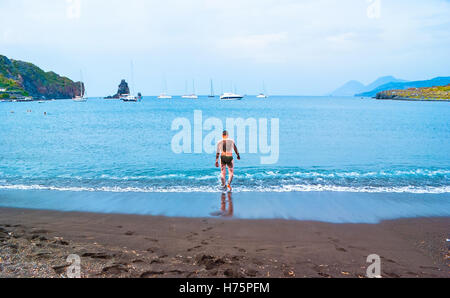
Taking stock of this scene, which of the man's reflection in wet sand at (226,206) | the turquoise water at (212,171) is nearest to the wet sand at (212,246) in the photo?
the man's reflection in wet sand at (226,206)

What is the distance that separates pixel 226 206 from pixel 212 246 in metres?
3.75

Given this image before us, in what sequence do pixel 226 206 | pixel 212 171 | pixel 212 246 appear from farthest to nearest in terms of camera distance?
pixel 212 171 < pixel 226 206 < pixel 212 246

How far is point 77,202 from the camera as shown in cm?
1217

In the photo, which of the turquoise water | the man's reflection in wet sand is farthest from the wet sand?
the turquoise water

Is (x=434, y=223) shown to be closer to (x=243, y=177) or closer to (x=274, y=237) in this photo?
(x=274, y=237)

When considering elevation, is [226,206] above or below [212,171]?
below

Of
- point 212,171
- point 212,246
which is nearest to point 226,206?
point 212,246

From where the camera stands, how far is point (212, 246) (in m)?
7.69

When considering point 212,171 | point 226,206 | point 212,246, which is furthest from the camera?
point 212,171

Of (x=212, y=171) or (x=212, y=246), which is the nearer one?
(x=212, y=246)

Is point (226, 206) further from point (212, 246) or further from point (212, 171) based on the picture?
point (212, 171)
